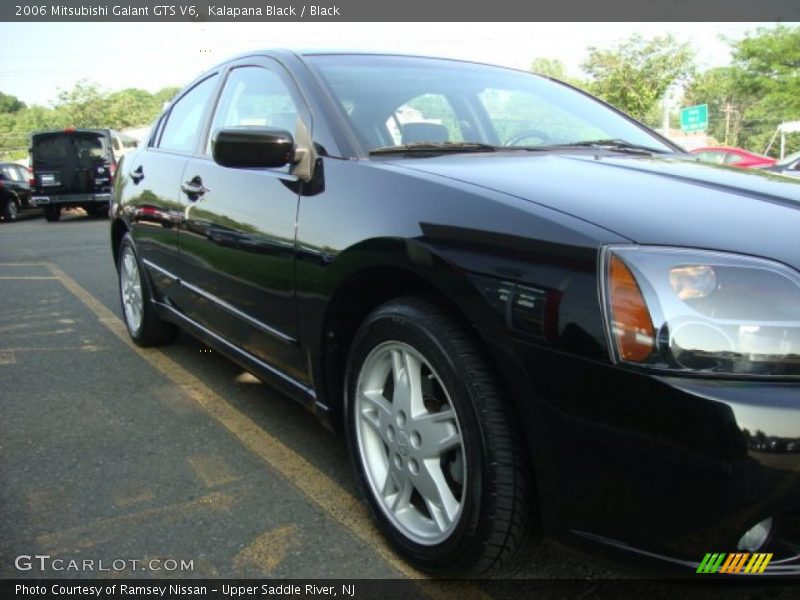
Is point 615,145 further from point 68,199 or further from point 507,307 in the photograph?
point 68,199

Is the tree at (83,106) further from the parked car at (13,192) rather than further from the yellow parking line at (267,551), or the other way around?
the yellow parking line at (267,551)

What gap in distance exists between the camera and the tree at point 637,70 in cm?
2898

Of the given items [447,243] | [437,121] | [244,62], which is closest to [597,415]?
[447,243]

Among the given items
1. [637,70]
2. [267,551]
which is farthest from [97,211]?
[637,70]

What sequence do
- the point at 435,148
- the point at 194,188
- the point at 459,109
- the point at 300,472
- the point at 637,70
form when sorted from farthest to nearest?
1. the point at 637,70
2. the point at 194,188
3. the point at 459,109
4. the point at 300,472
5. the point at 435,148

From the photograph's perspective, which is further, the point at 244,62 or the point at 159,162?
the point at 159,162

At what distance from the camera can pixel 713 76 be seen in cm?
3719

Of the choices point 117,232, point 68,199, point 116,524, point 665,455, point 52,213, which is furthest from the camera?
point 52,213

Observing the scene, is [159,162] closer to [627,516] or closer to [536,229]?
[536,229]

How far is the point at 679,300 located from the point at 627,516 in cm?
47

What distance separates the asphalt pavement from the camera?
2.07 meters

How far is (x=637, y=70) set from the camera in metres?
30.2

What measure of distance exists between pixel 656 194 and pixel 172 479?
195 centimetres

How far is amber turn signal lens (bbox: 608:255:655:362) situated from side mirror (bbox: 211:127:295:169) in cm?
125
